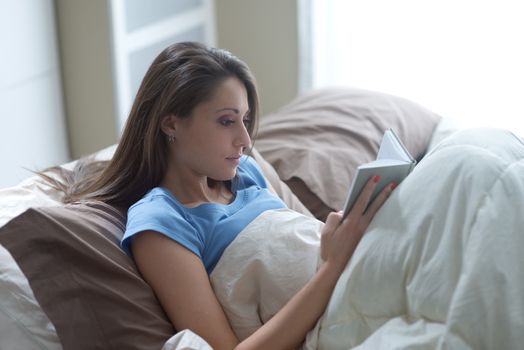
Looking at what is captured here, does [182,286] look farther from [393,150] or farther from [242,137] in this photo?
[393,150]

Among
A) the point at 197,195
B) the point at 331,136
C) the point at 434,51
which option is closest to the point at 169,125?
the point at 197,195

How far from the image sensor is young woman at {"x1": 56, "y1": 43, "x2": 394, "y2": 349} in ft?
4.81

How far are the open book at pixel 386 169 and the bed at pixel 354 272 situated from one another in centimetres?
4

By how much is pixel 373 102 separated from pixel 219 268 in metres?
1.09

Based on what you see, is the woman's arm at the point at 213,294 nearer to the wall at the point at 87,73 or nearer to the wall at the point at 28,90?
the wall at the point at 28,90

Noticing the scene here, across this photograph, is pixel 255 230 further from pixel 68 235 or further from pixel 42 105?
pixel 42 105

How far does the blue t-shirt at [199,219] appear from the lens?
153cm

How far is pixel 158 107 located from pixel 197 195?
0.61ft

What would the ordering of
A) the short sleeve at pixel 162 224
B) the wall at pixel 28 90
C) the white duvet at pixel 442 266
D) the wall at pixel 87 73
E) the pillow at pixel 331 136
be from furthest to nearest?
1. the wall at pixel 87 73
2. the wall at pixel 28 90
3. the pillow at pixel 331 136
4. the short sleeve at pixel 162 224
5. the white duvet at pixel 442 266

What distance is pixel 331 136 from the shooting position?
2330 millimetres

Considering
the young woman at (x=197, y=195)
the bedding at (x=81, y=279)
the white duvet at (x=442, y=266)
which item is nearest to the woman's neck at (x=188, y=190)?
the young woman at (x=197, y=195)

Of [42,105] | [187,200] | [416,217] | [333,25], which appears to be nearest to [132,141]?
[187,200]

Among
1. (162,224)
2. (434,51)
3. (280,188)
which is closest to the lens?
(162,224)

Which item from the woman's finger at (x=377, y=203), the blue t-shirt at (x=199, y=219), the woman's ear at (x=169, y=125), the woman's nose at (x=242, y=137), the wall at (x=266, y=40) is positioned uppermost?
the woman's ear at (x=169, y=125)
